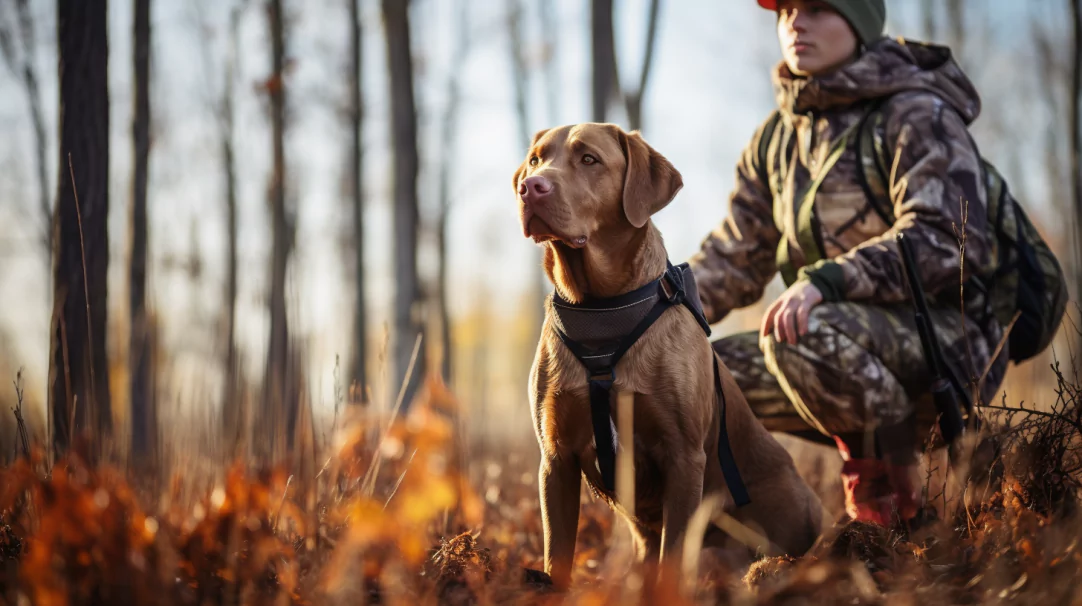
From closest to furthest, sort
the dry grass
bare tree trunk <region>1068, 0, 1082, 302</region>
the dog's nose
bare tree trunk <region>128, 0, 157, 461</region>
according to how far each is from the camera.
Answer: the dry grass, the dog's nose, bare tree trunk <region>128, 0, 157, 461</region>, bare tree trunk <region>1068, 0, 1082, 302</region>

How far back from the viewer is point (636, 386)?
107 inches

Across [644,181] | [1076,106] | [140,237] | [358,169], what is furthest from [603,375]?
[358,169]

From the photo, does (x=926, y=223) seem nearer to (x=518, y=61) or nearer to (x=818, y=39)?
(x=818, y=39)

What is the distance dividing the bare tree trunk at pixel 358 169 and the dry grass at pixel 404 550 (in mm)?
7534

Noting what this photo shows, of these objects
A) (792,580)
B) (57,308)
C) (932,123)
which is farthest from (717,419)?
(57,308)

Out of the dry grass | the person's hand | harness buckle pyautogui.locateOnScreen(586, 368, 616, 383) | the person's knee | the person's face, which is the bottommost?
the dry grass

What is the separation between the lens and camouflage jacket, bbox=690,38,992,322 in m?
3.34

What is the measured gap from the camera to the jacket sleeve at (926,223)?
3.33m

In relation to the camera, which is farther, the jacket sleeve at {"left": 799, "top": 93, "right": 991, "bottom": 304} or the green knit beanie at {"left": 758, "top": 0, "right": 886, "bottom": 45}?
the green knit beanie at {"left": 758, "top": 0, "right": 886, "bottom": 45}

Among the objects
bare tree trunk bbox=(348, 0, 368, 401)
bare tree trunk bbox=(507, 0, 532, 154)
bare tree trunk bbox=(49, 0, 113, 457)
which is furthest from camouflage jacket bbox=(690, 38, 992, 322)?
bare tree trunk bbox=(507, 0, 532, 154)

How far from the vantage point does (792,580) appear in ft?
7.19

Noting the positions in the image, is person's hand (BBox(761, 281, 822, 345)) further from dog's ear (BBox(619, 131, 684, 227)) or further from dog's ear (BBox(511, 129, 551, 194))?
dog's ear (BBox(511, 129, 551, 194))

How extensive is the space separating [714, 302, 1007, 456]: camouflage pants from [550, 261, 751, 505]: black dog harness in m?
0.65

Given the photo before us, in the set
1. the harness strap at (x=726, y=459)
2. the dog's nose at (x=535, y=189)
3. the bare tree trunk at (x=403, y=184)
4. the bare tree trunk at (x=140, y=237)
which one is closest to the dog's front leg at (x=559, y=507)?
the harness strap at (x=726, y=459)
